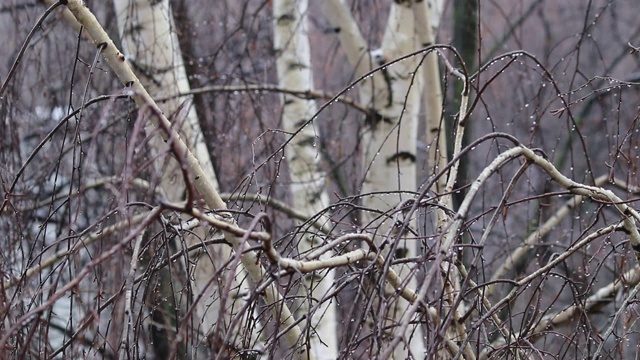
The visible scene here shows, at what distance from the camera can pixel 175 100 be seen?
3814 mm

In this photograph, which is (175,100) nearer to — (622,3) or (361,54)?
(361,54)

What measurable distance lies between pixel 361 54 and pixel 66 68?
1875mm

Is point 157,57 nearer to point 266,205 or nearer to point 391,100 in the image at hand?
point 391,100

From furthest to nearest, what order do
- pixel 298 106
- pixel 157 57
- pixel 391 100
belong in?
pixel 298 106 < pixel 391 100 < pixel 157 57

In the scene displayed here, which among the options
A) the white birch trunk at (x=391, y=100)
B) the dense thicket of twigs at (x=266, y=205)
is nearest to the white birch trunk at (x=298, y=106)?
the dense thicket of twigs at (x=266, y=205)

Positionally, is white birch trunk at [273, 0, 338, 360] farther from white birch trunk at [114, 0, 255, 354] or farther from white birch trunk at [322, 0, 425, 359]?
white birch trunk at [114, 0, 255, 354]

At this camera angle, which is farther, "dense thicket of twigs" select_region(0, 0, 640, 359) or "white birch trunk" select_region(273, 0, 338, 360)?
"white birch trunk" select_region(273, 0, 338, 360)


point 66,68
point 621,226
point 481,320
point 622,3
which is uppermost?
point 622,3

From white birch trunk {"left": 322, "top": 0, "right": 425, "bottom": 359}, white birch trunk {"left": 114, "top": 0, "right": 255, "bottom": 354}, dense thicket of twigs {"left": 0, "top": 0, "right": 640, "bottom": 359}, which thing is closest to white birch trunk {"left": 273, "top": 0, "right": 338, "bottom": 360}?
dense thicket of twigs {"left": 0, "top": 0, "right": 640, "bottom": 359}

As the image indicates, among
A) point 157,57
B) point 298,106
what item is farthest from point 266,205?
point 298,106

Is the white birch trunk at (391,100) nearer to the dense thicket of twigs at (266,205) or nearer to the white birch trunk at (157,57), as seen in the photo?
the dense thicket of twigs at (266,205)

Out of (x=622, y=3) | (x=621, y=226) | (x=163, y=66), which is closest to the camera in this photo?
(x=621, y=226)

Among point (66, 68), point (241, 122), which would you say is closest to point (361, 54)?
point (241, 122)

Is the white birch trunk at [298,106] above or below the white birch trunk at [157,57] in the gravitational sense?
above
